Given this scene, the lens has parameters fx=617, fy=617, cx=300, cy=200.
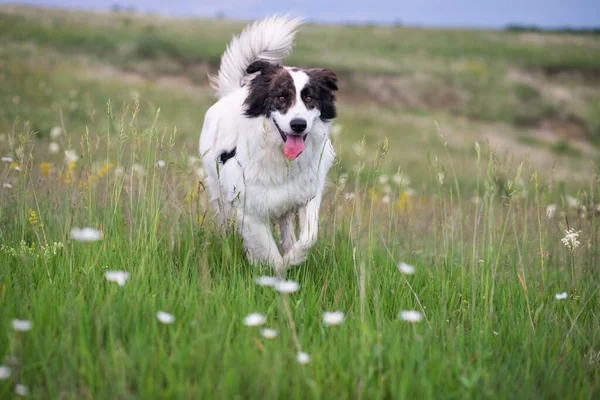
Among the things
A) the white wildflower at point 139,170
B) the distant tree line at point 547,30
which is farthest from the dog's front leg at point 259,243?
the distant tree line at point 547,30

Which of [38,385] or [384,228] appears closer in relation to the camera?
[38,385]

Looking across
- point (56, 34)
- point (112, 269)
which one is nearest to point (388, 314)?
point (112, 269)

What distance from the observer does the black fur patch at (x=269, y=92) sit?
4.38 m

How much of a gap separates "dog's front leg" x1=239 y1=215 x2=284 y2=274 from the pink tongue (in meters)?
0.51

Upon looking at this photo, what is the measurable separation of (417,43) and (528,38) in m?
12.4

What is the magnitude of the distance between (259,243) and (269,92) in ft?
3.60

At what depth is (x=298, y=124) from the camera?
4.23 metres

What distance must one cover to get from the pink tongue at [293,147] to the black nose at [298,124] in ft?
0.46

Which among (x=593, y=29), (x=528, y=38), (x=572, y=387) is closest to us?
(x=572, y=387)

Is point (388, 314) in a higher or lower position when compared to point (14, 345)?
lower

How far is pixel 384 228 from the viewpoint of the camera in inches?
273

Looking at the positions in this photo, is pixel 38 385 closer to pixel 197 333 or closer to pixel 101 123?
pixel 197 333

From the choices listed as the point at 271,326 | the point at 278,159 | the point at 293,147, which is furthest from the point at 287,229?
the point at 271,326

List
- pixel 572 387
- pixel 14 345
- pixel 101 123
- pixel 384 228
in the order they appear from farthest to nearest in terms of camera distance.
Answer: pixel 101 123 < pixel 384 228 < pixel 572 387 < pixel 14 345
